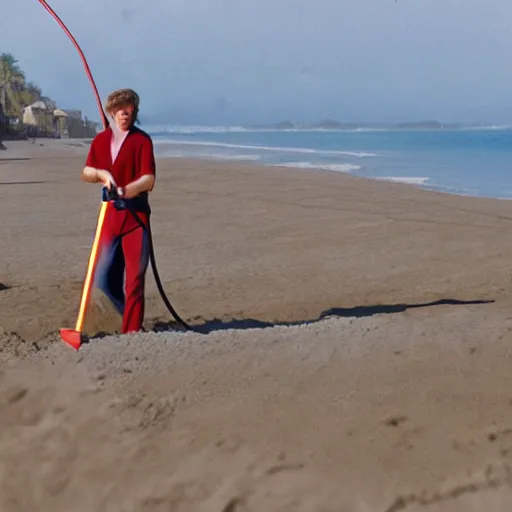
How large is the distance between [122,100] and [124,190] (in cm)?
A: 56

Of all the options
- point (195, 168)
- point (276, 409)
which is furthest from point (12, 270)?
point (195, 168)

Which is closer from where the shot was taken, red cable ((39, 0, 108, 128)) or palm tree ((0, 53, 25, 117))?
red cable ((39, 0, 108, 128))

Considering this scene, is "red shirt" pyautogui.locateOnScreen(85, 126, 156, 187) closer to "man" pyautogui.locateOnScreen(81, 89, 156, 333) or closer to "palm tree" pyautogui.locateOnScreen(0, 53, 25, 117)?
"man" pyautogui.locateOnScreen(81, 89, 156, 333)

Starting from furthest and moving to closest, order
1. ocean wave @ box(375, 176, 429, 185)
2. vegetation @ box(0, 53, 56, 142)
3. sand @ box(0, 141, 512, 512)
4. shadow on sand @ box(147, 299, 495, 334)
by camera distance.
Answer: vegetation @ box(0, 53, 56, 142), ocean wave @ box(375, 176, 429, 185), shadow on sand @ box(147, 299, 495, 334), sand @ box(0, 141, 512, 512)

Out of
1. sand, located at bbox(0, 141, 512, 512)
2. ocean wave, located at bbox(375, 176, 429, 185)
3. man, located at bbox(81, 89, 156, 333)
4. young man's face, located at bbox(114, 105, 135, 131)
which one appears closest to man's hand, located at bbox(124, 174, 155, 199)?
man, located at bbox(81, 89, 156, 333)

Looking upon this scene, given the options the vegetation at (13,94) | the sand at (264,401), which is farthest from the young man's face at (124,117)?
the vegetation at (13,94)

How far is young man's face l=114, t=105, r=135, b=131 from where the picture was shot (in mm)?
4723

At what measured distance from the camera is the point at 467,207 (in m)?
14.8

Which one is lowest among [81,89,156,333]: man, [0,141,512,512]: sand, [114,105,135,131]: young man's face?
[0,141,512,512]: sand

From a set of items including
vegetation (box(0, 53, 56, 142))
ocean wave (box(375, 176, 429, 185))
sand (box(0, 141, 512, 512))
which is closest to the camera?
sand (box(0, 141, 512, 512))

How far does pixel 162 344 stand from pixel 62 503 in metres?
1.42

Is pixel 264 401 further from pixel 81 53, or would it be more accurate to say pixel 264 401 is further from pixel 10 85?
pixel 10 85

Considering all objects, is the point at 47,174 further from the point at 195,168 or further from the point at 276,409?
the point at 276,409

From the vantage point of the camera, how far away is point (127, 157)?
4.80 m
